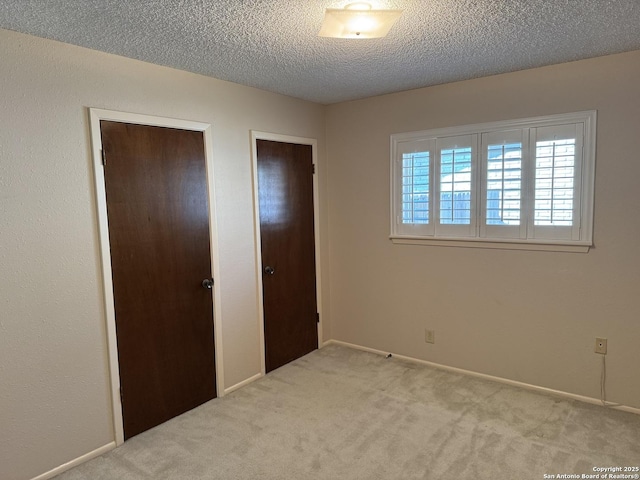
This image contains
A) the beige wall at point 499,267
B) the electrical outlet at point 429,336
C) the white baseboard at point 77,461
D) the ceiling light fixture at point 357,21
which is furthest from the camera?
the electrical outlet at point 429,336

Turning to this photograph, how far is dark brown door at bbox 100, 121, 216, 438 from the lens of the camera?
8.47 feet

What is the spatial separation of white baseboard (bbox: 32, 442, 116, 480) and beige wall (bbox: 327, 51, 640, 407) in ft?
7.58

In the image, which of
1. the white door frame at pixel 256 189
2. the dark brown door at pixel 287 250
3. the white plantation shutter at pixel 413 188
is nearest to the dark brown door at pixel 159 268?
the white door frame at pixel 256 189

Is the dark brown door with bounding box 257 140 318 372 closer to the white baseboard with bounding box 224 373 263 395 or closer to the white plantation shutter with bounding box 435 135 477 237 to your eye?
the white baseboard with bounding box 224 373 263 395

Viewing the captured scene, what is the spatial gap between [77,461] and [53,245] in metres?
1.25

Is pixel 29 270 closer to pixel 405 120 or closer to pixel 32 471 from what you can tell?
pixel 32 471

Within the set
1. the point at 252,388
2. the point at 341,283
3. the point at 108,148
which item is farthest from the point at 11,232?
the point at 341,283

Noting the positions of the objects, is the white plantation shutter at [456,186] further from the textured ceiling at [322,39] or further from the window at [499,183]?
the textured ceiling at [322,39]

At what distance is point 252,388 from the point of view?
3328mm

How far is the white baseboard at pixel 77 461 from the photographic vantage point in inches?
90.1

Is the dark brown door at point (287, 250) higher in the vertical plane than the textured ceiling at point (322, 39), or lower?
lower

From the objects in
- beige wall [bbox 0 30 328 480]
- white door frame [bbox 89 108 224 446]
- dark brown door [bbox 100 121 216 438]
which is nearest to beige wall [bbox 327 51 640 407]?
dark brown door [bbox 100 121 216 438]

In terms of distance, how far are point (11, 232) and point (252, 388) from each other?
200cm

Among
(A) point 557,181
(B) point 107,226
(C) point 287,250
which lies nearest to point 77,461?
(B) point 107,226
